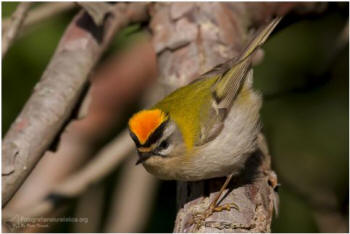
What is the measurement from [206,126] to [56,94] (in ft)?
2.77

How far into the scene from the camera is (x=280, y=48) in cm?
528

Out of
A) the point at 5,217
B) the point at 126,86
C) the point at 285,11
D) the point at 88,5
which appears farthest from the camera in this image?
the point at 126,86

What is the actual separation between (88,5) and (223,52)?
834mm

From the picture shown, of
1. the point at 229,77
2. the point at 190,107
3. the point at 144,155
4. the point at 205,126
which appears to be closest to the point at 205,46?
the point at 229,77

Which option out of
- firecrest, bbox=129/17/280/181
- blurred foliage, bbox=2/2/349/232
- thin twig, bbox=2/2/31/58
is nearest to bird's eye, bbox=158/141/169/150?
firecrest, bbox=129/17/280/181

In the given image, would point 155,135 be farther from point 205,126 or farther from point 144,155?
point 205,126

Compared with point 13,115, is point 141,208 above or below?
below

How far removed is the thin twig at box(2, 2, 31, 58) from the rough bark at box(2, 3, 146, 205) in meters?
0.30

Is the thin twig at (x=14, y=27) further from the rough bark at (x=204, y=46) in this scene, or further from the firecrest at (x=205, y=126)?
the rough bark at (x=204, y=46)

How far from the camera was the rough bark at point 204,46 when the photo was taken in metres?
3.19

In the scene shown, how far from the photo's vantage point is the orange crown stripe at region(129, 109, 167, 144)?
312 cm

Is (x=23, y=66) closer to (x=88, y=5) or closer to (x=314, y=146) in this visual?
(x=88, y=5)

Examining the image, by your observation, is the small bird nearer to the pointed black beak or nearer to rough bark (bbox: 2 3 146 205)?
the pointed black beak

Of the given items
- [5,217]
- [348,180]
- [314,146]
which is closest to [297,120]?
[314,146]
